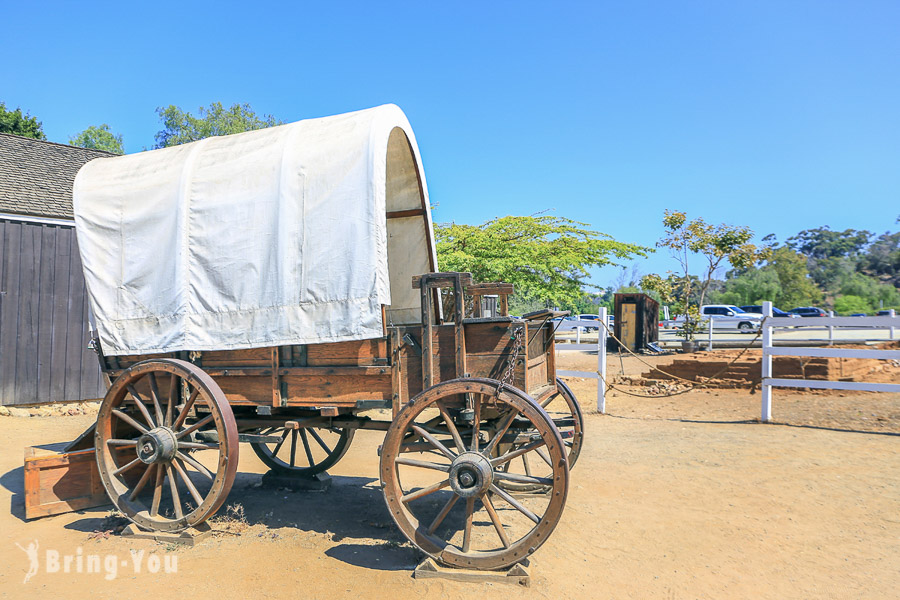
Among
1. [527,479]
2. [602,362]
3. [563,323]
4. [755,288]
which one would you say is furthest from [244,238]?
[755,288]

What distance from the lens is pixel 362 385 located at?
166 inches

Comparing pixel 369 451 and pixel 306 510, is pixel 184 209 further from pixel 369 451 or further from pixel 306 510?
pixel 369 451

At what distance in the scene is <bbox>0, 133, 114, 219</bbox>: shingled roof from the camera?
1007 centimetres

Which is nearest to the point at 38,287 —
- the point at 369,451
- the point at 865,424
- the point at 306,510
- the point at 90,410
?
the point at 90,410

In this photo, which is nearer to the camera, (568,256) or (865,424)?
(865,424)

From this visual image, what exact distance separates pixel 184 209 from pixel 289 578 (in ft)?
8.96

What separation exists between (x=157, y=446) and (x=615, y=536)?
3.38 m

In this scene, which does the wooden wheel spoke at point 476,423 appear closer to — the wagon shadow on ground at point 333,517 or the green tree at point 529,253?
the wagon shadow on ground at point 333,517

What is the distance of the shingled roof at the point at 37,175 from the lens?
396 inches

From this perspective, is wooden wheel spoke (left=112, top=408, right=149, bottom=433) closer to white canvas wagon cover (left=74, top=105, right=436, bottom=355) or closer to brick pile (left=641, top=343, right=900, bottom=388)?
white canvas wagon cover (left=74, top=105, right=436, bottom=355)

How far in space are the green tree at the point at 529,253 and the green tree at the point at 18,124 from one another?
1526 centimetres

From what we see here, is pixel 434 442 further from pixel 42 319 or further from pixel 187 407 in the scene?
pixel 42 319

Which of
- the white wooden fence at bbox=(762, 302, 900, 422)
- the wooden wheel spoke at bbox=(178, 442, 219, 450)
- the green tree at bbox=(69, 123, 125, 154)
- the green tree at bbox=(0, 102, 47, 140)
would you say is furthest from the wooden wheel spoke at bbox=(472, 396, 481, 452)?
the green tree at bbox=(69, 123, 125, 154)

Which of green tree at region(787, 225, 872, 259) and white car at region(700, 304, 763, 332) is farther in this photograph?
green tree at region(787, 225, 872, 259)
